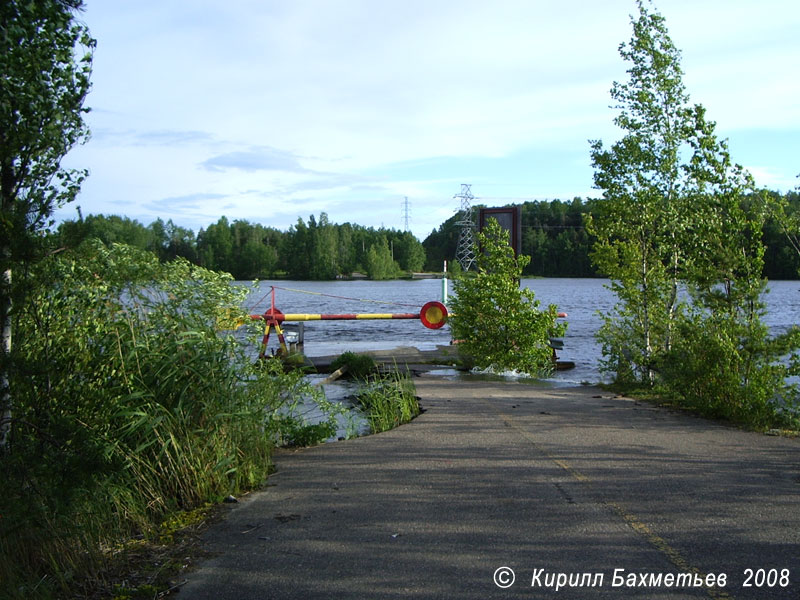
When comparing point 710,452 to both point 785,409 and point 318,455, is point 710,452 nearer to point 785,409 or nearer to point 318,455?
point 785,409

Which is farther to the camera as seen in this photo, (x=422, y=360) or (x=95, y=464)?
(x=422, y=360)

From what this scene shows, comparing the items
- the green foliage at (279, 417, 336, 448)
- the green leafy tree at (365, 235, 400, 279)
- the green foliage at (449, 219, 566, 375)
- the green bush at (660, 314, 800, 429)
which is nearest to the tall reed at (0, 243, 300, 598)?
the green foliage at (279, 417, 336, 448)

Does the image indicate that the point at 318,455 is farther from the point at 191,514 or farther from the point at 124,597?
the point at 124,597

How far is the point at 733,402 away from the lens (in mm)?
→ 9898

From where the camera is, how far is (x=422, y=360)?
1922cm

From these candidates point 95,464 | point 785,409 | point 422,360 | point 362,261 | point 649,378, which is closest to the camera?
point 95,464

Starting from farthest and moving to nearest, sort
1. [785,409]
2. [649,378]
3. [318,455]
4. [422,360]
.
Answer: [422,360] → [649,378] → [785,409] → [318,455]

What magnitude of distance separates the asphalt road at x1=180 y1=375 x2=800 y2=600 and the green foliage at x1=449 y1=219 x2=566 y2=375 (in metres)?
7.62

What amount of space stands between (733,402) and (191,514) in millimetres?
7330

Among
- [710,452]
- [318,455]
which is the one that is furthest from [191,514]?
[710,452]


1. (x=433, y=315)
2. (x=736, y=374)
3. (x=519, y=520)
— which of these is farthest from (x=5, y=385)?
(x=433, y=315)

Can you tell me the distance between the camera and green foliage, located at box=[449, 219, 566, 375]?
1623 centimetres

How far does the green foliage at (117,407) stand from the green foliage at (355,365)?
944 cm

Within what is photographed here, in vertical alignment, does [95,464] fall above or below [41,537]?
above
